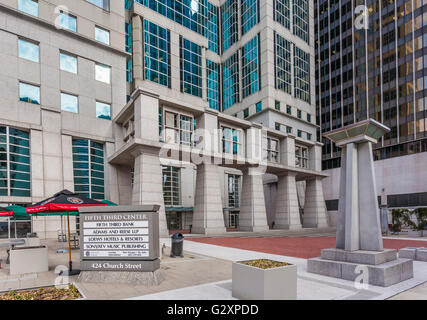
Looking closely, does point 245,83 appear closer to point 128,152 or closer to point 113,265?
point 128,152

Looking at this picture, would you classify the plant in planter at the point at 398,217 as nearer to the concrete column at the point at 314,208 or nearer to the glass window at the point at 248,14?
the concrete column at the point at 314,208

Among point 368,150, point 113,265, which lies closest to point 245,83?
point 368,150

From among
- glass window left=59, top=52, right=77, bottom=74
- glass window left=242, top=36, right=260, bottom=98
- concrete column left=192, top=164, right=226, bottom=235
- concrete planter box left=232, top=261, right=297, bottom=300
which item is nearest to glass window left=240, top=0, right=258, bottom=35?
glass window left=242, top=36, right=260, bottom=98

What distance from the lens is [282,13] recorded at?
47031mm

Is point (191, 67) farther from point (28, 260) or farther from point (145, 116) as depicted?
point (28, 260)

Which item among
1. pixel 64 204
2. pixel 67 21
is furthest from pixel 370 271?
pixel 67 21

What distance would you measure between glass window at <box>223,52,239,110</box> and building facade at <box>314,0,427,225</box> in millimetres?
25166

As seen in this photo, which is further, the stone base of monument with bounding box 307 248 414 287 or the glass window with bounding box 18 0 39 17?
the glass window with bounding box 18 0 39 17

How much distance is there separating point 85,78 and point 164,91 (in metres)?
11.1

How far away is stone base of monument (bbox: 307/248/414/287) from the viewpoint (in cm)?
802

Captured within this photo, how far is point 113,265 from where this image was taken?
8.38 meters

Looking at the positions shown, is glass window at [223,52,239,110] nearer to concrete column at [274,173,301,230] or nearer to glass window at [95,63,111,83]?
concrete column at [274,173,301,230]

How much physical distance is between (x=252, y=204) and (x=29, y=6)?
96.9 feet
